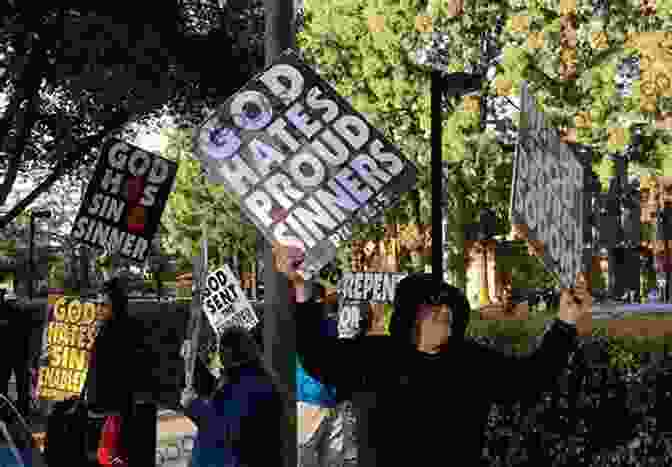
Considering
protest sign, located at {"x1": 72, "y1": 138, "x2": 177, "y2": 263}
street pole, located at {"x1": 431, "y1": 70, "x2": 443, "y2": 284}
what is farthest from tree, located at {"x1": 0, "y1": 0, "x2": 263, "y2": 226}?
street pole, located at {"x1": 431, "y1": 70, "x2": 443, "y2": 284}

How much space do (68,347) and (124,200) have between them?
4.38ft

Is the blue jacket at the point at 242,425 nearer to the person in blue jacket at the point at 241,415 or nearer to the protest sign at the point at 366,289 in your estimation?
the person in blue jacket at the point at 241,415

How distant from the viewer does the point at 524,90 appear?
3879 millimetres

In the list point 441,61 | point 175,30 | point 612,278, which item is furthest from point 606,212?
point 175,30

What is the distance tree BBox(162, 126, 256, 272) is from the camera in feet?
172

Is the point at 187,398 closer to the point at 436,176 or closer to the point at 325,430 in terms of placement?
the point at 325,430

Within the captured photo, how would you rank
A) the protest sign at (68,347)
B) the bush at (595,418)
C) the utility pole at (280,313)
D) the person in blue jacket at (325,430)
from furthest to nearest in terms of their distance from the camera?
1. the protest sign at (68,347)
2. the person in blue jacket at (325,430)
3. the bush at (595,418)
4. the utility pole at (280,313)

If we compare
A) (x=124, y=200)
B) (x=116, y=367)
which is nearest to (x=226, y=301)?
(x=124, y=200)

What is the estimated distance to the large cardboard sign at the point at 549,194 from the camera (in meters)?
3.59

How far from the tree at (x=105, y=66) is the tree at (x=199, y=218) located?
32.1 m

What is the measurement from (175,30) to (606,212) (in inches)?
1349

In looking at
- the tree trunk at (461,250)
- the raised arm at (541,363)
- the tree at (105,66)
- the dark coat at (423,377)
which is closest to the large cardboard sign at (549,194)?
the raised arm at (541,363)

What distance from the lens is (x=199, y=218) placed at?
54594 mm

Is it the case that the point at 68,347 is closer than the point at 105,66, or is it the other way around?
the point at 68,347
